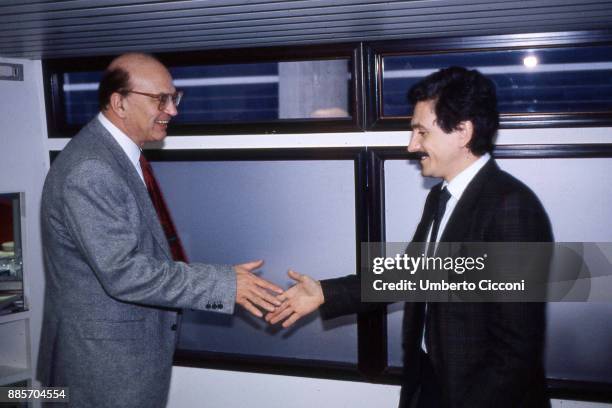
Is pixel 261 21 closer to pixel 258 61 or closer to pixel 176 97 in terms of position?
pixel 176 97

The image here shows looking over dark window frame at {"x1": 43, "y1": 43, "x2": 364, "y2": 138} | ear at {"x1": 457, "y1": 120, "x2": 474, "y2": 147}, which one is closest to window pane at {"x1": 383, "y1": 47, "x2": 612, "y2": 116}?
dark window frame at {"x1": 43, "y1": 43, "x2": 364, "y2": 138}

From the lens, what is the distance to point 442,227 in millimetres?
2062

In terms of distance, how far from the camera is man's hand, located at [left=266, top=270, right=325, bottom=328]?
2.62 m

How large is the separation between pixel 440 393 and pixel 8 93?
2828mm

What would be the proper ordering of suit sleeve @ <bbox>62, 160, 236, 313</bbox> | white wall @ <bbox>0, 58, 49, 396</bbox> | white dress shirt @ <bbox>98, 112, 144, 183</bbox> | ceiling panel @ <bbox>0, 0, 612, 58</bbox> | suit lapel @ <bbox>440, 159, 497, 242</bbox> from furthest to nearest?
white wall @ <bbox>0, 58, 49, 396</bbox>, white dress shirt @ <bbox>98, 112, 144, 183</bbox>, ceiling panel @ <bbox>0, 0, 612, 58</bbox>, suit sleeve @ <bbox>62, 160, 236, 313</bbox>, suit lapel @ <bbox>440, 159, 497, 242</bbox>

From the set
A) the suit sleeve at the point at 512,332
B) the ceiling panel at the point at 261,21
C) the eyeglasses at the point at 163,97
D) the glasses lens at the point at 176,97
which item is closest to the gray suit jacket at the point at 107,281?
the eyeglasses at the point at 163,97

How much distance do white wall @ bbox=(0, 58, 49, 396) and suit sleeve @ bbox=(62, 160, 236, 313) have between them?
163cm

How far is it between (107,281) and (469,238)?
1.20 meters

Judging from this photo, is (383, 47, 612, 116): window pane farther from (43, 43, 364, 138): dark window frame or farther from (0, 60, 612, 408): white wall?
(0, 60, 612, 408): white wall

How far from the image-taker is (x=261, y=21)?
2402 mm

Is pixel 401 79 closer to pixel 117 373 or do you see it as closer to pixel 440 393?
pixel 440 393

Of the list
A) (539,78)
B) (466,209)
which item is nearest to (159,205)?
(466,209)

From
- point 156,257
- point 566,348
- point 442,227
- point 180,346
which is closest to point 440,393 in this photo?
point 442,227

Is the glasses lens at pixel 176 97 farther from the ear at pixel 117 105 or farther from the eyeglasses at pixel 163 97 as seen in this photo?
the ear at pixel 117 105
